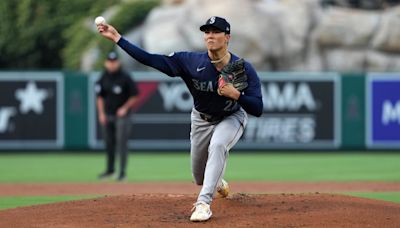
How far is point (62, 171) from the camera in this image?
16.2m

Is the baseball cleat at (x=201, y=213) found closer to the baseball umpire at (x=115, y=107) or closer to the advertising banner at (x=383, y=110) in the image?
the baseball umpire at (x=115, y=107)

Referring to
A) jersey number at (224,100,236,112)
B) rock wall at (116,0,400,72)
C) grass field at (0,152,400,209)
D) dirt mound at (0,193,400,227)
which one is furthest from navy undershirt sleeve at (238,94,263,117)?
rock wall at (116,0,400,72)

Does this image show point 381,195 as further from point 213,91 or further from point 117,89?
point 117,89

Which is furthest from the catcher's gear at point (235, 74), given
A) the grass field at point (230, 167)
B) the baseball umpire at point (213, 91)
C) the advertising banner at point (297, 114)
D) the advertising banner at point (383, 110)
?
the advertising banner at point (383, 110)

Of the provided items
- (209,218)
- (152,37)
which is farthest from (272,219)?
(152,37)

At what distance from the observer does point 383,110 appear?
20.0 m

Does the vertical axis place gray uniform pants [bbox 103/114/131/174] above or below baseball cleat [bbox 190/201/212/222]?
above

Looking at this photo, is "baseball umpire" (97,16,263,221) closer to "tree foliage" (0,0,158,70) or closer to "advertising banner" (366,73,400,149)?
"advertising banner" (366,73,400,149)

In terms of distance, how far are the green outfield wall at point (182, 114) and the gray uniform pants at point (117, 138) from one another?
518 centimetres

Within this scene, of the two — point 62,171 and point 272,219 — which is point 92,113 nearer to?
point 62,171

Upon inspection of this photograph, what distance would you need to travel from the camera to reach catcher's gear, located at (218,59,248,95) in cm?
820

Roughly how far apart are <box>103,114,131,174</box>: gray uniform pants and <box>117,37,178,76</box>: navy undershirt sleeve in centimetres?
607

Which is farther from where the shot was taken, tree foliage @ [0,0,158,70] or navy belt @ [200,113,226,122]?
tree foliage @ [0,0,158,70]

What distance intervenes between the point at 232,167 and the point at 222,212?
27.1 feet
